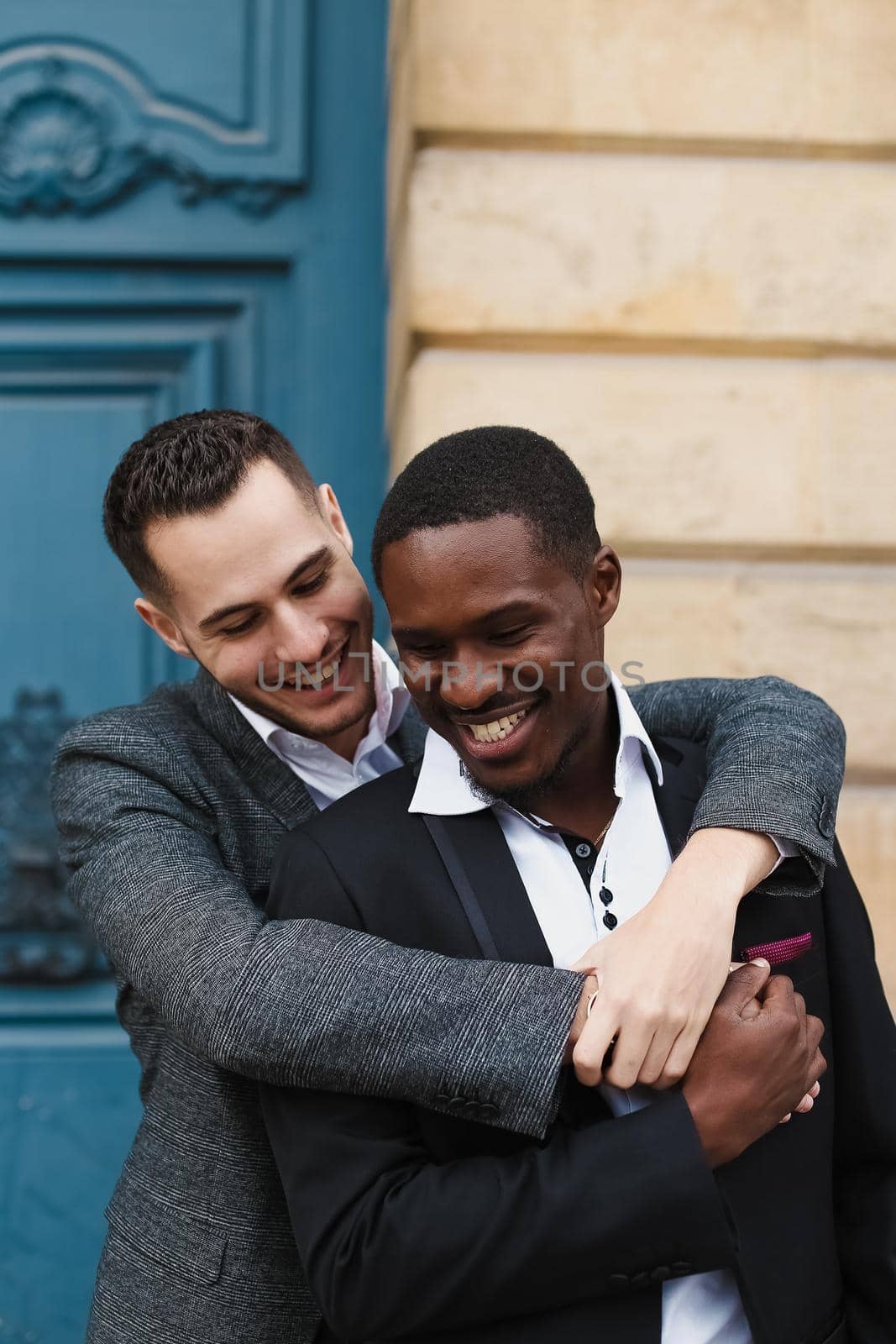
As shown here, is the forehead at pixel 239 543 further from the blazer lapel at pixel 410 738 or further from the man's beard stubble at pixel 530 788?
the man's beard stubble at pixel 530 788

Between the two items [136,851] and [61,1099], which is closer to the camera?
[136,851]

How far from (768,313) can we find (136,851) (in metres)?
1.79

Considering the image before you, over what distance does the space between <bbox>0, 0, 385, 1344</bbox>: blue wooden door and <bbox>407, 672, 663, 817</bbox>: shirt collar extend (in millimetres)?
1451

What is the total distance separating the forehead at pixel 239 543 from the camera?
171cm

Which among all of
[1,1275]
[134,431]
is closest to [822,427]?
[134,431]

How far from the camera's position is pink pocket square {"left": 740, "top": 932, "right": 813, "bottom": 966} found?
143 centimetres

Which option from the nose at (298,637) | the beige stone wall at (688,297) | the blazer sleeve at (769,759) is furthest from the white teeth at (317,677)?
the beige stone wall at (688,297)

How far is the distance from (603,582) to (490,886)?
0.41 metres

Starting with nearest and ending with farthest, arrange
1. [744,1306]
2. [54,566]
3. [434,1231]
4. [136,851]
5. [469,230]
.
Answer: [434,1231] < [744,1306] < [136,851] < [469,230] < [54,566]

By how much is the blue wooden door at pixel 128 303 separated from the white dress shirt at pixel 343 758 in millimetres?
1027

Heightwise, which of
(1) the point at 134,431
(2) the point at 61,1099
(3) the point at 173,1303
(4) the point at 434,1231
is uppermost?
(1) the point at 134,431

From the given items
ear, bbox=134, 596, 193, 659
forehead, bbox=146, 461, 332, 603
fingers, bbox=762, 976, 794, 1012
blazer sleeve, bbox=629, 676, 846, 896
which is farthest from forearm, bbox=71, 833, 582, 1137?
ear, bbox=134, 596, 193, 659

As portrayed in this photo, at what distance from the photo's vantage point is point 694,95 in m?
2.59

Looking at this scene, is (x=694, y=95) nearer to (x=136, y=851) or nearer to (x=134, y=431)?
(x=134, y=431)
